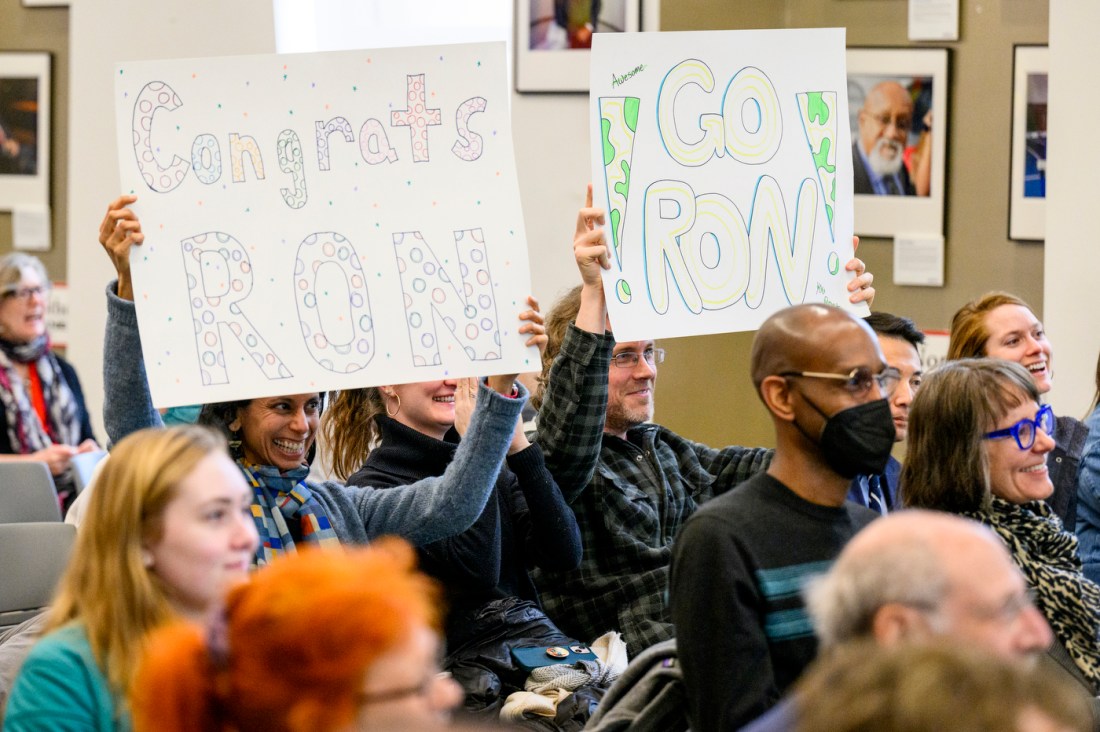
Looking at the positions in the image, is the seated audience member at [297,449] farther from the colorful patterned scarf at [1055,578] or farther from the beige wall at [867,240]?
the beige wall at [867,240]

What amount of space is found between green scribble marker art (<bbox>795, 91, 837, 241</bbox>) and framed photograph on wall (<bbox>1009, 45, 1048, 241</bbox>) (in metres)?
2.28

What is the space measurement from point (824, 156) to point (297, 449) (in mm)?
1484

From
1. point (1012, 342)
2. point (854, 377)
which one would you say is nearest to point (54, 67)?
point (1012, 342)

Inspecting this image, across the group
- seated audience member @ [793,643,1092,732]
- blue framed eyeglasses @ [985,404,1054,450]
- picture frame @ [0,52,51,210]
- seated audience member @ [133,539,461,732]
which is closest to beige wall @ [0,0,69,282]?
picture frame @ [0,52,51,210]

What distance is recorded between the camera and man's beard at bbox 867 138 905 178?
5.38m

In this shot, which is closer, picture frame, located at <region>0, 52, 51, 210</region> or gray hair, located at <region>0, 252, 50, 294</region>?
gray hair, located at <region>0, 252, 50, 294</region>

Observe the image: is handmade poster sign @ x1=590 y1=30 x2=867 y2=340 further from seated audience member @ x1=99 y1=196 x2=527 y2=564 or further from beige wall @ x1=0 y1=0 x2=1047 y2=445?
beige wall @ x1=0 y1=0 x2=1047 y2=445

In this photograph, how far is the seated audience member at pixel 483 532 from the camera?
2949 mm

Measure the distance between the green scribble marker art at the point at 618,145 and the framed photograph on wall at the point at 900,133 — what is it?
247 centimetres

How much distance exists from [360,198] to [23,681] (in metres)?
1.43

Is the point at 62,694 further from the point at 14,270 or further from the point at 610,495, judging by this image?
the point at 14,270

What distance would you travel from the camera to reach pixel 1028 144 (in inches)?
207

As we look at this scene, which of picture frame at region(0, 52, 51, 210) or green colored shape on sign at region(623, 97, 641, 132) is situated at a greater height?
picture frame at region(0, 52, 51, 210)

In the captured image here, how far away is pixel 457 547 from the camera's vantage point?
2994 mm
